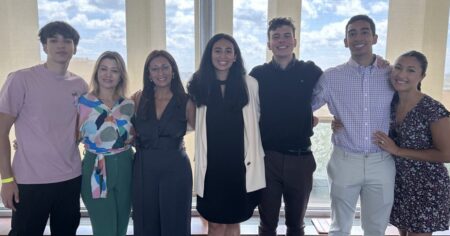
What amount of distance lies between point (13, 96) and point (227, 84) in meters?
1.12

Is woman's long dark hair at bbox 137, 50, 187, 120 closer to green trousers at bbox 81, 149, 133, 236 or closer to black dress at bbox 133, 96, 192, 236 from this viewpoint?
black dress at bbox 133, 96, 192, 236

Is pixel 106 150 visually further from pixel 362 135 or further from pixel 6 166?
pixel 362 135

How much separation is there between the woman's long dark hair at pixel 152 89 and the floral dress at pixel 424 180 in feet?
3.99

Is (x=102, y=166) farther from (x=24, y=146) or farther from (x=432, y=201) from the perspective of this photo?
(x=432, y=201)

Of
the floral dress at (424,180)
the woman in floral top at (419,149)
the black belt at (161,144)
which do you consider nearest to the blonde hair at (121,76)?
the black belt at (161,144)

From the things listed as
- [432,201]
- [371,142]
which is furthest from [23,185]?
[432,201]

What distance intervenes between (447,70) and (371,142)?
1.20 metres

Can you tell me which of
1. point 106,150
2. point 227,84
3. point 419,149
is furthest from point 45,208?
point 419,149

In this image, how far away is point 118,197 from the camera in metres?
1.98

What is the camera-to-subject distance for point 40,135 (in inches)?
75.3

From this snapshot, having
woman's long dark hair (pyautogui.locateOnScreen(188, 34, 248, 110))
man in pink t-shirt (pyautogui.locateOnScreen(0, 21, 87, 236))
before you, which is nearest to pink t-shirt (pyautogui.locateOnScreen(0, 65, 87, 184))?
man in pink t-shirt (pyautogui.locateOnScreen(0, 21, 87, 236))

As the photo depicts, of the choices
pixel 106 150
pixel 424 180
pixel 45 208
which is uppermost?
pixel 106 150

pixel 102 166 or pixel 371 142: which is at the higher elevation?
pixel 371 142

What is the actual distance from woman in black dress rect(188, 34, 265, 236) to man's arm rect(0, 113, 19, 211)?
3.17 ft
